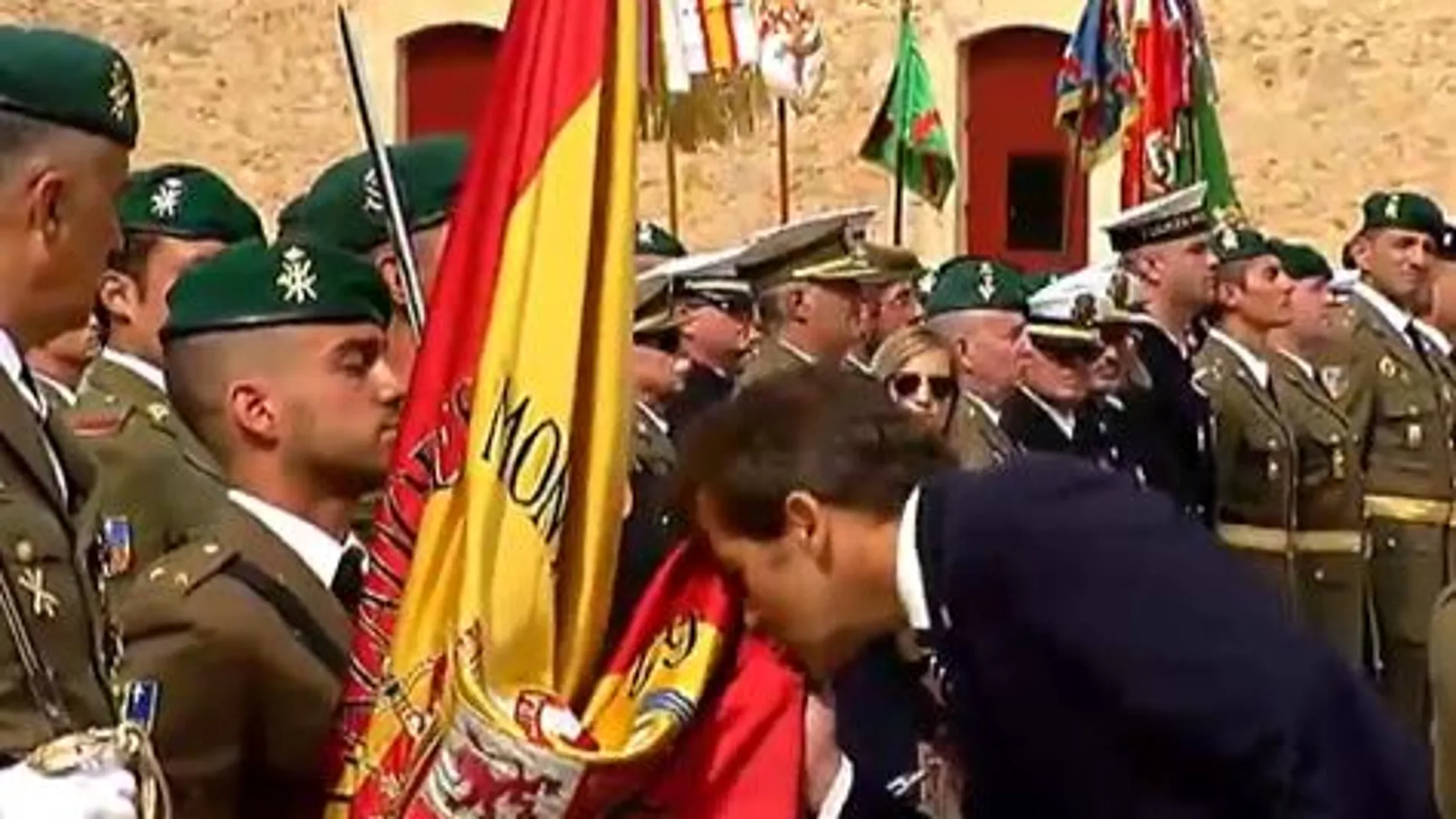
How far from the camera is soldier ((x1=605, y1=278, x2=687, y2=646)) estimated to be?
162 inches

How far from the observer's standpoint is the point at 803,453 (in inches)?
137

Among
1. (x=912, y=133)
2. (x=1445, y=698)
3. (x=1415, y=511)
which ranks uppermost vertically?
(x=1445, y=698)

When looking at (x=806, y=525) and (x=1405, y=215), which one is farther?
(x=1405, y=215)

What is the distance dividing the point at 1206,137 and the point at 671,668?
9.43 meters

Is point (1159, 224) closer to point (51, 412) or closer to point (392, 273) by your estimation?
point (392, 273)

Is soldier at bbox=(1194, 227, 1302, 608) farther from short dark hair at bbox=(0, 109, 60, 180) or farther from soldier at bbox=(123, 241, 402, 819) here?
short dark hair at bbox=(0, 109, 60, 180)

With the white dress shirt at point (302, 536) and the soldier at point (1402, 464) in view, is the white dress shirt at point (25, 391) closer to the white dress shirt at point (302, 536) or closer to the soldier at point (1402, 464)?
the white dress shirt at point (302, 536)

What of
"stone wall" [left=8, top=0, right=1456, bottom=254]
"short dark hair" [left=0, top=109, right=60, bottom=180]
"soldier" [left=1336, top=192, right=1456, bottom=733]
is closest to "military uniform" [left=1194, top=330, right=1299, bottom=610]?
"soldier" [left=1336, top=192, right=1456, bottom=733]

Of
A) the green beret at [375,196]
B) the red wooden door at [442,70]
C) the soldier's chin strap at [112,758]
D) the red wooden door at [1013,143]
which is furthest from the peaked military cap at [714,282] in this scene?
the red wooden door at [442,70]

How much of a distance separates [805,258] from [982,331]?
104 centimetres

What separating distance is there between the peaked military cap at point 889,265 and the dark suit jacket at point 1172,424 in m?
1.19

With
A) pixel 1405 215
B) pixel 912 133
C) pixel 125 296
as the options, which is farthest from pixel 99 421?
pixel 912 133

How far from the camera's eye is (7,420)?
10.6ft

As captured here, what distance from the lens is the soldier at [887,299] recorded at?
9758mm
